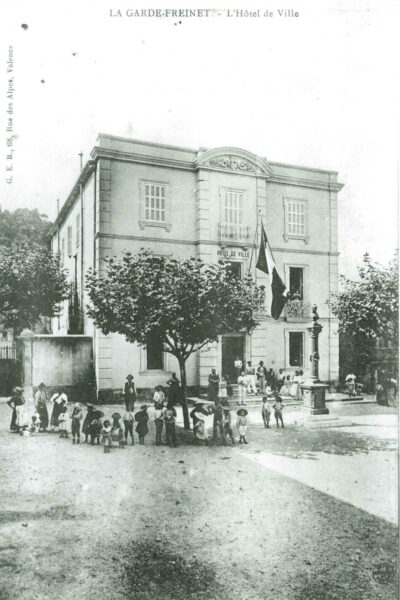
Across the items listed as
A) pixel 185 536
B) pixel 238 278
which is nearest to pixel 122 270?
pixel 238 278

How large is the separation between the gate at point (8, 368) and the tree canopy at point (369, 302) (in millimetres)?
5470

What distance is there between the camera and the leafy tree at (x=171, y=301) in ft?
22.4

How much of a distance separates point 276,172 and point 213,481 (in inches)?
168

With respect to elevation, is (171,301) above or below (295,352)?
above

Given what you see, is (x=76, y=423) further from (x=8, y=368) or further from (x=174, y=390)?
(x=8, y=368)

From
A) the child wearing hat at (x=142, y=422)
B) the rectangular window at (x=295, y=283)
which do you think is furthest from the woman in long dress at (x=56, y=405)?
the rectangular window at (x=295, y=283)

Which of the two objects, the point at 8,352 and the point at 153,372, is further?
the point at 8,352

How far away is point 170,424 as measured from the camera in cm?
687

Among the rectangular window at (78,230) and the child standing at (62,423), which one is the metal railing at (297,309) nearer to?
the rectangular window at (78,230)

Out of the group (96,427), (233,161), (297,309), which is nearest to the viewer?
(233,161)

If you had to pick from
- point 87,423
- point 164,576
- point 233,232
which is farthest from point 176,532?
point 233,232

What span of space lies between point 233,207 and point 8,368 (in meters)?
5.01

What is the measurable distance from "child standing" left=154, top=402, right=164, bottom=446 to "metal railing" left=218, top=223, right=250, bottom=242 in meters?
2.79

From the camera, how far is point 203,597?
4.15 meters
